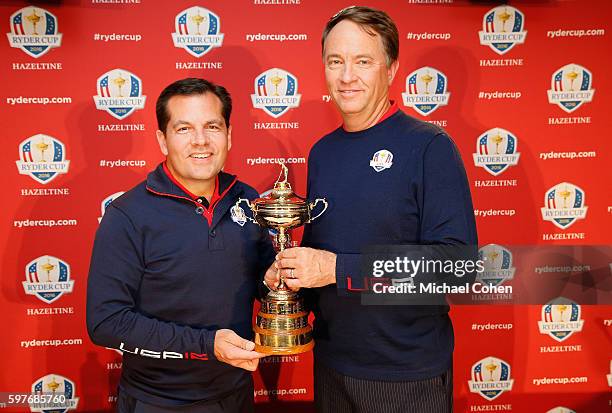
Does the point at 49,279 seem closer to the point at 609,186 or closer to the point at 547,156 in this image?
the point at 547,156

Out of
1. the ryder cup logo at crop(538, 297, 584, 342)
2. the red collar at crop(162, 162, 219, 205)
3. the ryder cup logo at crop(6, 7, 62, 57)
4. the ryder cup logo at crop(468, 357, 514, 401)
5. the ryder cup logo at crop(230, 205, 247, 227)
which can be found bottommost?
the ryder cup logo at crop(468, 357, 514, 401)

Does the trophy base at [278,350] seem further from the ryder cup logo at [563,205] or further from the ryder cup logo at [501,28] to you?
the ryder cup logo at [501,28]

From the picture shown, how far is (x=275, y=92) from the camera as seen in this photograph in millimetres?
2918

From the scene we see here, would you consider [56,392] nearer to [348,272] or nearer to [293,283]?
[293,283]

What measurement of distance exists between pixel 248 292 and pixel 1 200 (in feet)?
6.13

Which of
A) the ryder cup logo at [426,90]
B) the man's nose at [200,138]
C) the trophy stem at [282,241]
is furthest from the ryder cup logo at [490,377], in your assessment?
the man's nose at [200,138]

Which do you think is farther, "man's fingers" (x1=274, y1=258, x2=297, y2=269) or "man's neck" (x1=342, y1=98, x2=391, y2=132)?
"man's neck" (x1=342, y1=98, x2=391, y2=132)

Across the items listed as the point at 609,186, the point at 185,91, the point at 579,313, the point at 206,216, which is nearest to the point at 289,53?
the point at 185,91

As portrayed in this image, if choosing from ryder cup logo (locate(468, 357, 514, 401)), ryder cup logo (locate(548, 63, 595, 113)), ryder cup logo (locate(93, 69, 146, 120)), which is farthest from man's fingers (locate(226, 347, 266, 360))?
ryder cup logo (locate(548, 63, 595, 113))

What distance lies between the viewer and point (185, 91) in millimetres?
1756

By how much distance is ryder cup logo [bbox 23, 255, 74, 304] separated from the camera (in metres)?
2.88

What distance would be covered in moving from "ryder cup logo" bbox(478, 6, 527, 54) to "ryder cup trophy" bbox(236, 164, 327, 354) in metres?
1.87

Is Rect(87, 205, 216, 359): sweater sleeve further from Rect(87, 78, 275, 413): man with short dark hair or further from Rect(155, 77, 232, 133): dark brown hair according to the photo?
Rect(155, 77, 232, 133): dark brown hair

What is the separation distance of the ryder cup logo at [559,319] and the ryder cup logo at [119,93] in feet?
9.30
